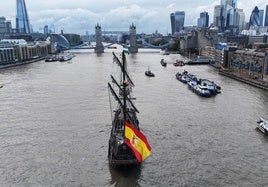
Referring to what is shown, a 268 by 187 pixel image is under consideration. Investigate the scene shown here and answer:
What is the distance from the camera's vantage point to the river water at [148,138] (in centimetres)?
1419

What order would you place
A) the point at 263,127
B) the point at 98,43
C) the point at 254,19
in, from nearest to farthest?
the point at 263,127
the point at 98,43
the point at 254,19

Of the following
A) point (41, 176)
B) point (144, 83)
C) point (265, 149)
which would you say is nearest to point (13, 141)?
point (41, 176)

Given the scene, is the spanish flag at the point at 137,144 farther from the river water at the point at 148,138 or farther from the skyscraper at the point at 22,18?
the skyscraper at the point at 22,18

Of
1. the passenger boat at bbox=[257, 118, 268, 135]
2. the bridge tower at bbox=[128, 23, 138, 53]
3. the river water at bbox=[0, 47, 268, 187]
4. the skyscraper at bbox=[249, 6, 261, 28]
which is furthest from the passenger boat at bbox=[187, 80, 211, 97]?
the skyscraper at bbox=[249, 6, 261, 28]

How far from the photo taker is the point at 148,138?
19.0 metres

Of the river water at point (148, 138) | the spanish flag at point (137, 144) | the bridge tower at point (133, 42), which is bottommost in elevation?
the river water at point (148, 138)

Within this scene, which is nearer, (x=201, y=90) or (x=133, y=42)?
(x=201, y=90)

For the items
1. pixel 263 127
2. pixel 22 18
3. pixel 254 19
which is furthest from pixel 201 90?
pixel 254 19

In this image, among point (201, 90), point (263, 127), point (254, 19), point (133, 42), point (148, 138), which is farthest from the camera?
point (254, 19)

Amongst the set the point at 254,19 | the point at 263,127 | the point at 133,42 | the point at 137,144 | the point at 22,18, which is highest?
the point at 22,18

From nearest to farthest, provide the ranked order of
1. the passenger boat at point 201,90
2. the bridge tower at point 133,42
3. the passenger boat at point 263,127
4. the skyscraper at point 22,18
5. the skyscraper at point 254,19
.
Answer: the passenger boat at point 263,127 → the passenger boat at point 201,90 → the bridge tower at point 133,42 → the skyscraper at point 22,18 → the skyscraper at point 254,19

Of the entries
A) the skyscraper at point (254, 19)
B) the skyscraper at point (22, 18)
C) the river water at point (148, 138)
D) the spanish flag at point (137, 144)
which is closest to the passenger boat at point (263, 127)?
the river water at point (148, 138)

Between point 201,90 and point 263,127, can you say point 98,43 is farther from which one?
point 263,127

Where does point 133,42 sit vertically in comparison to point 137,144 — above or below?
above
